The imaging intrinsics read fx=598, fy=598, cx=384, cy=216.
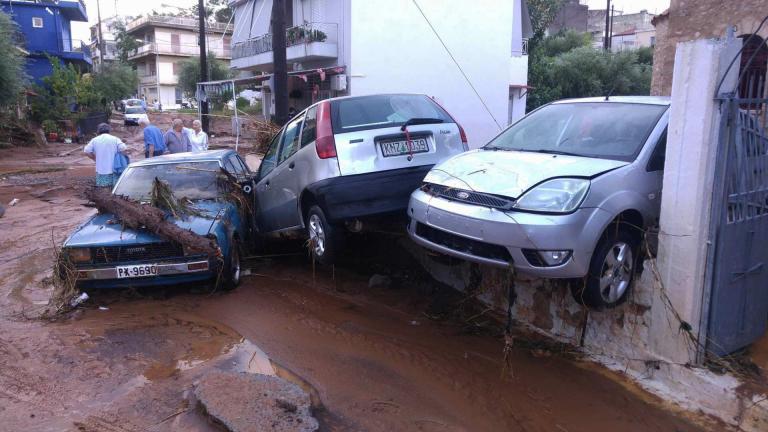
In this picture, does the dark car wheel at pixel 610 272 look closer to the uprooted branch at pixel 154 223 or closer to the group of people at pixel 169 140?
the uprooted branch at pixel 154 223

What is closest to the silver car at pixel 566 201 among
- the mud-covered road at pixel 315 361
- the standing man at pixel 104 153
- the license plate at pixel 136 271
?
the mud-covered road at pixel 315 361

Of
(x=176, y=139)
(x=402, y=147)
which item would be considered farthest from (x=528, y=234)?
(x=176, y=139)

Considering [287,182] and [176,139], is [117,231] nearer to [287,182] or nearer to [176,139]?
[287,182]

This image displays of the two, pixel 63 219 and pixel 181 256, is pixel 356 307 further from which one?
pixel 63 219

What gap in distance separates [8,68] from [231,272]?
21.8 metres

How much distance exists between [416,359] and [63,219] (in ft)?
31.8

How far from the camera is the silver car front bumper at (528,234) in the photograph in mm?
4062

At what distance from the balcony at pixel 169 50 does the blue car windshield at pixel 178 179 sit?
5584 centimetres

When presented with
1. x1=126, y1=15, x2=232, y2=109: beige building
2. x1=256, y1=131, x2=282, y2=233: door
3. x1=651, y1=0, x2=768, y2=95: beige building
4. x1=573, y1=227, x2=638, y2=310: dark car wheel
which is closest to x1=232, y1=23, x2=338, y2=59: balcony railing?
x1=651, y1=0, x2=768, y2=95: beige building

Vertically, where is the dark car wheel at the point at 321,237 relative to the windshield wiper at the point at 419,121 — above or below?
below

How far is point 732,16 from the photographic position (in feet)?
55.0

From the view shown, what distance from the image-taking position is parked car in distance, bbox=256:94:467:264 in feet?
18.7

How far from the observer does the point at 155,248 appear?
6.15 metres

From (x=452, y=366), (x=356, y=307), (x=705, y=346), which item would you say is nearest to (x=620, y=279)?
(x=705, y=346)
